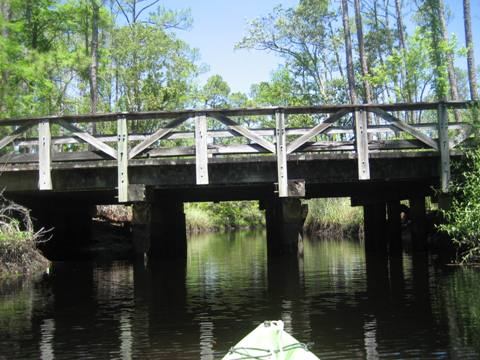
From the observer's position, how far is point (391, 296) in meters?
10.9

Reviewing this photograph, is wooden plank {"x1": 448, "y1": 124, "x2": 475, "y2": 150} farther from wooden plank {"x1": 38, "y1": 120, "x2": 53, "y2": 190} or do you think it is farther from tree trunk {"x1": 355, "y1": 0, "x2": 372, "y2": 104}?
tree trunk {"x1": 355, "y1": 0, "x2": 372, "y2": 104}

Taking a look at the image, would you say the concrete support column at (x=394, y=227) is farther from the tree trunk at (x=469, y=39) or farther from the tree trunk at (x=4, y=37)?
the tree trunk at (x=4, y=37)

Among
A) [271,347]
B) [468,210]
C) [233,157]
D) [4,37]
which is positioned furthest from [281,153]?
[4,37]

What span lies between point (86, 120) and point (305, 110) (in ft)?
19.2

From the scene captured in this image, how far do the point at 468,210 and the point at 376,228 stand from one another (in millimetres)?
8223

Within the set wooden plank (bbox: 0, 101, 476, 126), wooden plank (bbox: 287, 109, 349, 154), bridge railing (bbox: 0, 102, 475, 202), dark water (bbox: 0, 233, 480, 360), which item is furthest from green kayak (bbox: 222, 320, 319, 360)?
wooden plank (bbox: 0, 101, 476, 126)

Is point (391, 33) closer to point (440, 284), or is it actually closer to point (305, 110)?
point (305, 110)

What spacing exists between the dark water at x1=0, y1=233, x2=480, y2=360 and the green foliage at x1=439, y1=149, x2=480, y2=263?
3.20 ft

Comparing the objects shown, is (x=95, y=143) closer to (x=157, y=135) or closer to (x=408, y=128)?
(x=157, y=135)

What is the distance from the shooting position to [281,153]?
15.3m

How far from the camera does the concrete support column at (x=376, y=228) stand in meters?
22.1

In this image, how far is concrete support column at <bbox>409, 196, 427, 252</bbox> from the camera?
813 inches

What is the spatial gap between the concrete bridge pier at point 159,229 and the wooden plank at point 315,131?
4326mm

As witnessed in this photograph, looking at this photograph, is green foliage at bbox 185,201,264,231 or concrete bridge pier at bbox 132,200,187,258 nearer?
concrete bridge pier at bbox 132,200,187,258
